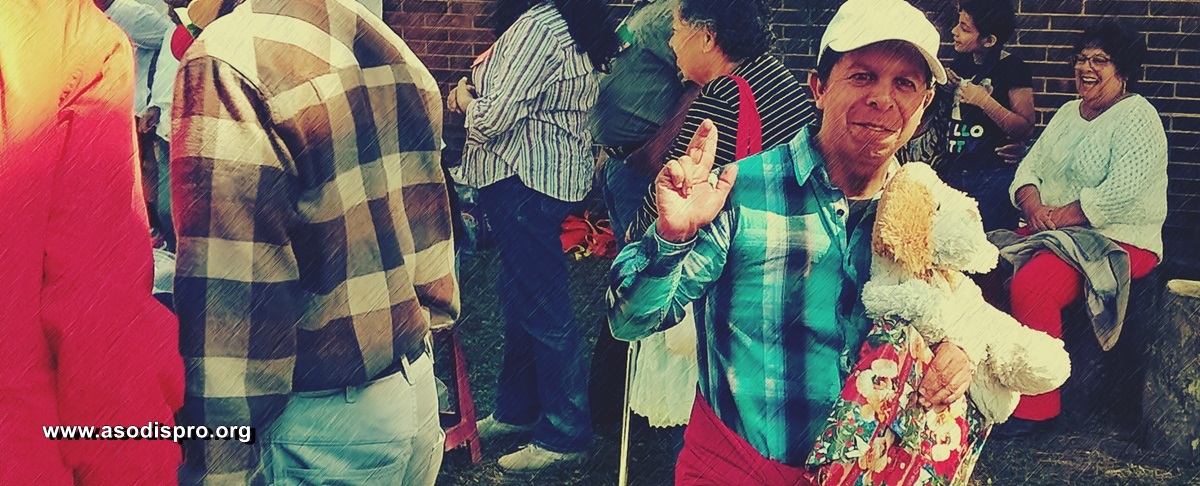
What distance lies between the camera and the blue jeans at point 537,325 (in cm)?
483

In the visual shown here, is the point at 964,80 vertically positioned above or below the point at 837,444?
above

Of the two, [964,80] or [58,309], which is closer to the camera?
[58,309]

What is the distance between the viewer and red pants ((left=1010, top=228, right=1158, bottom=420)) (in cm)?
460

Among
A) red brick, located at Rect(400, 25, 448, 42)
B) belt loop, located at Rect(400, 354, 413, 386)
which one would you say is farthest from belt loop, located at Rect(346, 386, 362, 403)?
red brick, located at Rect(400, 25, 448, 42)

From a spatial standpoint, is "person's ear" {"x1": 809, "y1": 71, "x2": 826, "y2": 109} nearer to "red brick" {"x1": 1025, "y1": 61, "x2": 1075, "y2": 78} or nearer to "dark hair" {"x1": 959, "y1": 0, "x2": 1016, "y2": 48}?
"dark hair" {"x1": 959, "y1": 0, "x2": 1016, "y2": 48}

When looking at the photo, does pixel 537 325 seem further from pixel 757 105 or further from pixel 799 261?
pixel 799 261

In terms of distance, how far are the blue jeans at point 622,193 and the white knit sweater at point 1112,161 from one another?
130 cm

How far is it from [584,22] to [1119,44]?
184 cm

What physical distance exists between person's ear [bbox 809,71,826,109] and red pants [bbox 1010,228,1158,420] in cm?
110

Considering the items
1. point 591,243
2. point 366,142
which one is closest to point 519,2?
point 591,243

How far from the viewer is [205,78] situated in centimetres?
312

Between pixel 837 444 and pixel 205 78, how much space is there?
196cm

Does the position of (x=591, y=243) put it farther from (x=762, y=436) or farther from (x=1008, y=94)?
(x=1008, y=94)

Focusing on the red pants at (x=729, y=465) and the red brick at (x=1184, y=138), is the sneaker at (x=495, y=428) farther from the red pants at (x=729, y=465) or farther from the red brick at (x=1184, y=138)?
the red brick at (x=1184, y=138)
